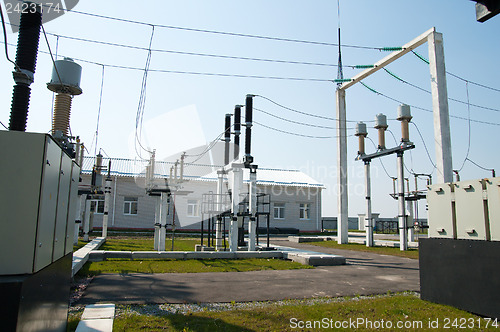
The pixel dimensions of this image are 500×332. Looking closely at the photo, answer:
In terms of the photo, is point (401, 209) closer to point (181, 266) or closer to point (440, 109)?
point (440, 109)

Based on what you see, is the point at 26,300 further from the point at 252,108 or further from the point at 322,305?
the point at 252,108

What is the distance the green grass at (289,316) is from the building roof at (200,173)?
84.5ft

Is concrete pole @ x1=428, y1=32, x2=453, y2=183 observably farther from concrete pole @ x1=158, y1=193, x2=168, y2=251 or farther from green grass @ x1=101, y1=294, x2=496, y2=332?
concrete pole @ x1=158, y1=193, x2=168, y2=251

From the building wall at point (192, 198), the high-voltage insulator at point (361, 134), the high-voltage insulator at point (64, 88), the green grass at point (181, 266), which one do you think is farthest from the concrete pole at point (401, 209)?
the high-voltage insulator at point (64, 88)

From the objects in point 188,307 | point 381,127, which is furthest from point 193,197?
point 188,307

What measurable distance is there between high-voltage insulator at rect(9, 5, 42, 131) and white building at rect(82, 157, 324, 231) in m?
21.5

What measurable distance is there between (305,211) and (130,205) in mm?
17208

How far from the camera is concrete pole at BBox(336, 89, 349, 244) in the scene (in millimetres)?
20484

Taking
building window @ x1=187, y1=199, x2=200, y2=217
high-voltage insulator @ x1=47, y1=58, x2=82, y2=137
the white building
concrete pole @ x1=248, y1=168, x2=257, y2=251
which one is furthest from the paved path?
building window @ x1=187, y1=199, x2=200, y2=217

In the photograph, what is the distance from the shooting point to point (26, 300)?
2666 mm

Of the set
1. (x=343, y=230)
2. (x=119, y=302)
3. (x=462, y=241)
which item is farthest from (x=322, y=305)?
(x=343, y=230)

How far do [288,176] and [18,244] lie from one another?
36.6 metres

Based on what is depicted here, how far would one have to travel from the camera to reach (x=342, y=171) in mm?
20719

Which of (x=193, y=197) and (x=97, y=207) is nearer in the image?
(x=97, y=207)
